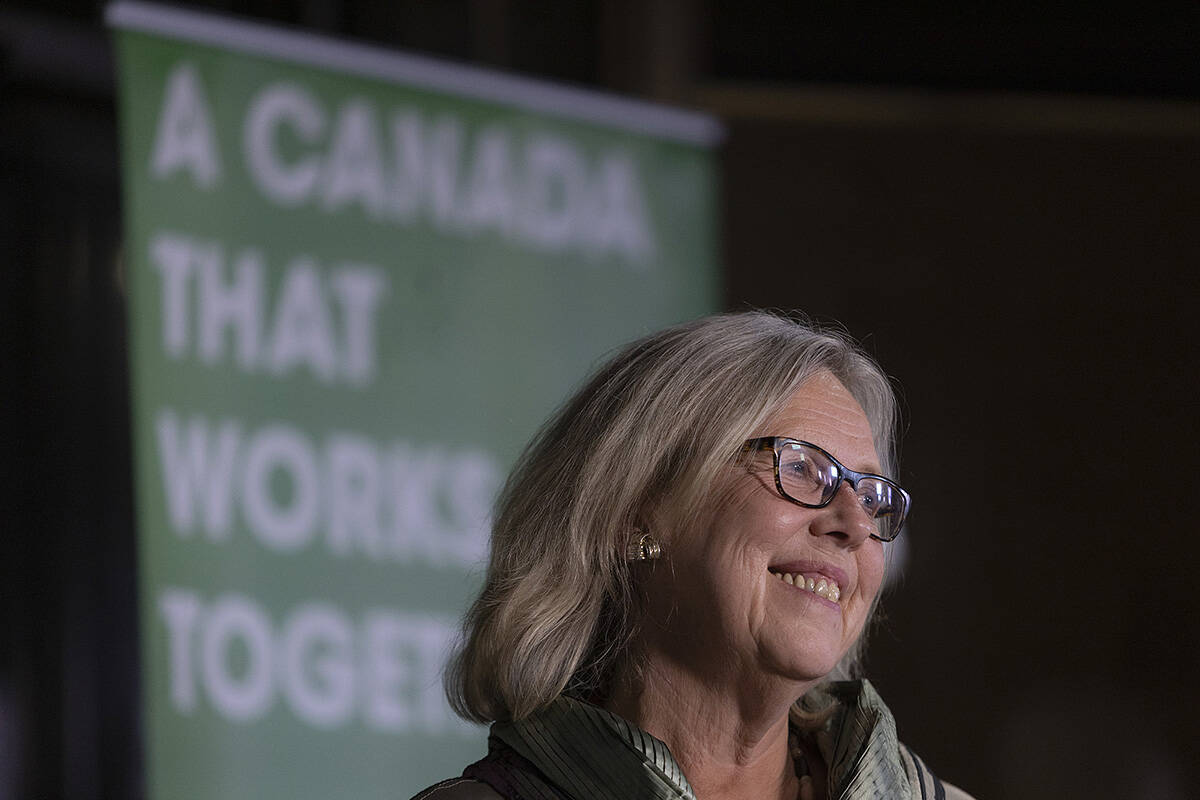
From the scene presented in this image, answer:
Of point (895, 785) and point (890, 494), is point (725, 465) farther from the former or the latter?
point (895, 785)

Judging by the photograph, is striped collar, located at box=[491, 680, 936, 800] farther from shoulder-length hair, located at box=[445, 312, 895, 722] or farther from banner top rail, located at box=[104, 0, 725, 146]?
banner top rail, located at box=[104, 0, 725, 146]

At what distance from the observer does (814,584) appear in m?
1.95

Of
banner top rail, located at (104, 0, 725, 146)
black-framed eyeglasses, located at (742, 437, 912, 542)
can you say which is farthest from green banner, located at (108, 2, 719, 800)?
black-framed eyeglasses, located at (742, 437, 912, 542)

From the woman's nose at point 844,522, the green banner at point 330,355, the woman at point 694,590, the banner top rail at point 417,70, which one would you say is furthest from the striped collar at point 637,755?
the banner top rail at point 417,70

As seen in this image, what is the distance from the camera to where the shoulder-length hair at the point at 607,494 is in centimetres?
203

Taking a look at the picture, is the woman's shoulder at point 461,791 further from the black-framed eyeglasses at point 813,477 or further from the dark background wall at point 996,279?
the dark background wall at point 996,279

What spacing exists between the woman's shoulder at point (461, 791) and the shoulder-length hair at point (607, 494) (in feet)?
0.33

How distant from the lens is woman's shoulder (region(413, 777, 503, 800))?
1958 millimetres

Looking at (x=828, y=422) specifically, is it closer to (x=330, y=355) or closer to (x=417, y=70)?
(x=330, y=355)

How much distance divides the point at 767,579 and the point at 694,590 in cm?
10

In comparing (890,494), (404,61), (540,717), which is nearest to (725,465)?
(890,494)

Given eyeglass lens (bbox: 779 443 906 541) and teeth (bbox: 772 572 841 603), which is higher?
eyeglass lens (bbox: 779 443 906 541)

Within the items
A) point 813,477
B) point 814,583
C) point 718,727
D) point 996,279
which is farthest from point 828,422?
point 996,279

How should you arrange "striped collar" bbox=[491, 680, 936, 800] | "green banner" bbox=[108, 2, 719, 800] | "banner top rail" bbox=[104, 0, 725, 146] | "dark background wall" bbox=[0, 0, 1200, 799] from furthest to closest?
1. "dark background wall" bbox=[0, 0, 1200, 799]
2. "banner top rail" bbox=[104, 0, 725, 146]
3. "green banner" bbox=[108, 2, 719, 800]
4. "striped collar" bbox=[491, 680, 936, 800]
